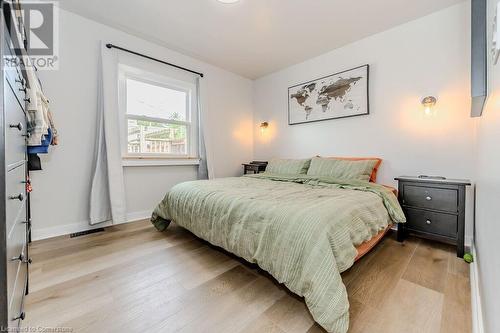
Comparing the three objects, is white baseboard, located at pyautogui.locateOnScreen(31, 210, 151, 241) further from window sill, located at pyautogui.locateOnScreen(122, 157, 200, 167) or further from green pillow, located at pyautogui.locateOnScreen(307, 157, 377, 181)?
green pillow, located at pyautogui.locateOnScreen(307, 157, 377, 181)

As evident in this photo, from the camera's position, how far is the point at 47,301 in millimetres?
1271

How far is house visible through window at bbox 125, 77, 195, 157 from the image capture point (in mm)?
2893

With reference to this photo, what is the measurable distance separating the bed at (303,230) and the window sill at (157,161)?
1132mm

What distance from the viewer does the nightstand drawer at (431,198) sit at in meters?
1.89

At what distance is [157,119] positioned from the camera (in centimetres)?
310

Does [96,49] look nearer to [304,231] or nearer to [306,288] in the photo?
[304,231]

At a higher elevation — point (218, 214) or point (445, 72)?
point (445, 72)

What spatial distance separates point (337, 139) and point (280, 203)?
200cm

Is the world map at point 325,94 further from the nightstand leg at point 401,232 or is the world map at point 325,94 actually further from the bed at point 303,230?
the nightstand leg at point 401,232

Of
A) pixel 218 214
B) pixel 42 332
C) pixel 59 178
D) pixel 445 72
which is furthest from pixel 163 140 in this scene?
pixel 445 72

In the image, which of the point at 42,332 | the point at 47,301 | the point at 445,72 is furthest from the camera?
the point at 445,72

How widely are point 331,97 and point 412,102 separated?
0.97m

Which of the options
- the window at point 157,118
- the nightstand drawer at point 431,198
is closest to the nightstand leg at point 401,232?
the nightstand drawer at point 431,198

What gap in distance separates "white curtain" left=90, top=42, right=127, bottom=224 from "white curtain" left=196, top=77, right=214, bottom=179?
3.77ft
